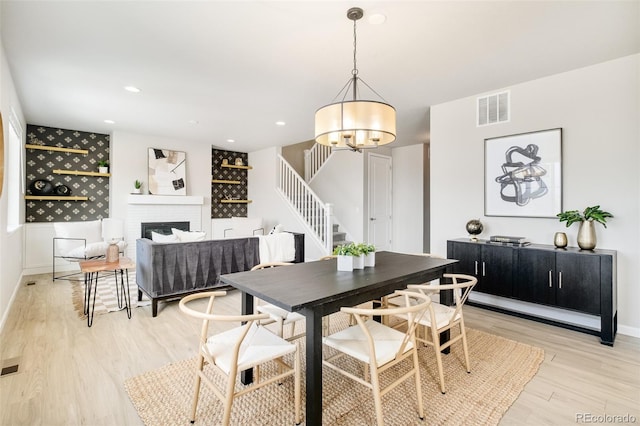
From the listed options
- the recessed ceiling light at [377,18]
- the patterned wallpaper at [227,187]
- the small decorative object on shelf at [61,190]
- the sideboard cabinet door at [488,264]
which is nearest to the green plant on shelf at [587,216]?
the sideboard cabinet door at [488,264]

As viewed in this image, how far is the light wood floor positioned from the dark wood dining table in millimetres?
887

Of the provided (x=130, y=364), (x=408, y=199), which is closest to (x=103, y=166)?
(x=130, y=364)

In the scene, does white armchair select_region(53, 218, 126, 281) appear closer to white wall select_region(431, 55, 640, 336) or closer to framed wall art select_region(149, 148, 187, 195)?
framed wall art select_region(149, 148, 187, 195)

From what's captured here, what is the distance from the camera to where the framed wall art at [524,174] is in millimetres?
3327

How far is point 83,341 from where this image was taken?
281cm

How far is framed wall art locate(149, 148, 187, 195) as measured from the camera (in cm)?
636

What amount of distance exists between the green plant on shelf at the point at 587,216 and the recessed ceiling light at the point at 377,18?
2.58m

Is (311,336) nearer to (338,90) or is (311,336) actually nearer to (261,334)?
(261,334)

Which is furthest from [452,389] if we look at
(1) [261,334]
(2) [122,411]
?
(2) [122,411]

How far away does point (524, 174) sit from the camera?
353 cm

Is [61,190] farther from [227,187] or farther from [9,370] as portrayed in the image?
[9,370]

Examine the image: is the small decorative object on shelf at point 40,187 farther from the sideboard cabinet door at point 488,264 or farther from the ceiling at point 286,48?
the sideboard cabinet door at point 488,264

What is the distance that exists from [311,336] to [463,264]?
2.70 metres

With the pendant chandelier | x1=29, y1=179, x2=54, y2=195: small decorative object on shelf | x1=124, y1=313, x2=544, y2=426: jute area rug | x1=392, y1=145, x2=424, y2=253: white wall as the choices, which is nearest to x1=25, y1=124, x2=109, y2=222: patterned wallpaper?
x1=29, y1=179, x2=54, y2=195: small decorative object on shelf
